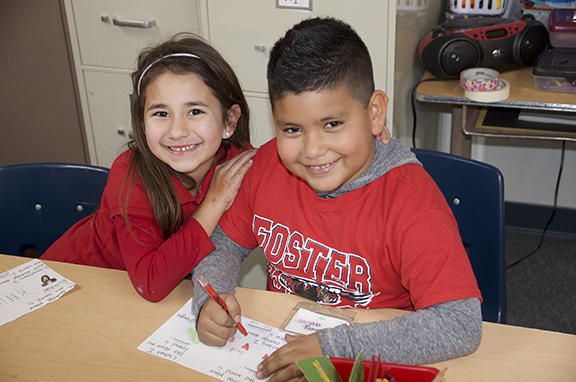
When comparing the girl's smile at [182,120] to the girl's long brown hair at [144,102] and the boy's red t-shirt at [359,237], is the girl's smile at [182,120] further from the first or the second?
the boy's red t-shirt at [359,237]

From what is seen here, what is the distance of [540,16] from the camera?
2094 mm

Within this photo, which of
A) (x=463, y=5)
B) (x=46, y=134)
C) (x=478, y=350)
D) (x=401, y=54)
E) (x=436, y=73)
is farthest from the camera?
(x=46, y=134)

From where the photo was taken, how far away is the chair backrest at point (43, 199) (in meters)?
1.38

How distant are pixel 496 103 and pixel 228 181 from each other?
37.9 inches

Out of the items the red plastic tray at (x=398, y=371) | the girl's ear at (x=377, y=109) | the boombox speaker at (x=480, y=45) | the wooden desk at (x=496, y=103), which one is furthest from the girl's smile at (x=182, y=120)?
the boombox speaker at (x=480, y=45)

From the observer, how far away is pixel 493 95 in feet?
5.49

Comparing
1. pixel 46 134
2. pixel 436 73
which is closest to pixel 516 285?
pixel 436 73

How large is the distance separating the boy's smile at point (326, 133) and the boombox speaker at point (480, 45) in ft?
3.25

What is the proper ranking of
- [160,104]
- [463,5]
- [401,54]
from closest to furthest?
[160,104] → [401,54] → [463,5]

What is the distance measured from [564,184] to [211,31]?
1.74 m

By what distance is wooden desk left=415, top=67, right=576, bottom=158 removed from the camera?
5.47 ft

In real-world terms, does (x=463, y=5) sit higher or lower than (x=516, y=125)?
higher

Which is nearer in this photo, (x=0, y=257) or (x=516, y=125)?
(x=0, y=257)

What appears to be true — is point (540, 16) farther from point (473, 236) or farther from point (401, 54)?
point (473, 236)
